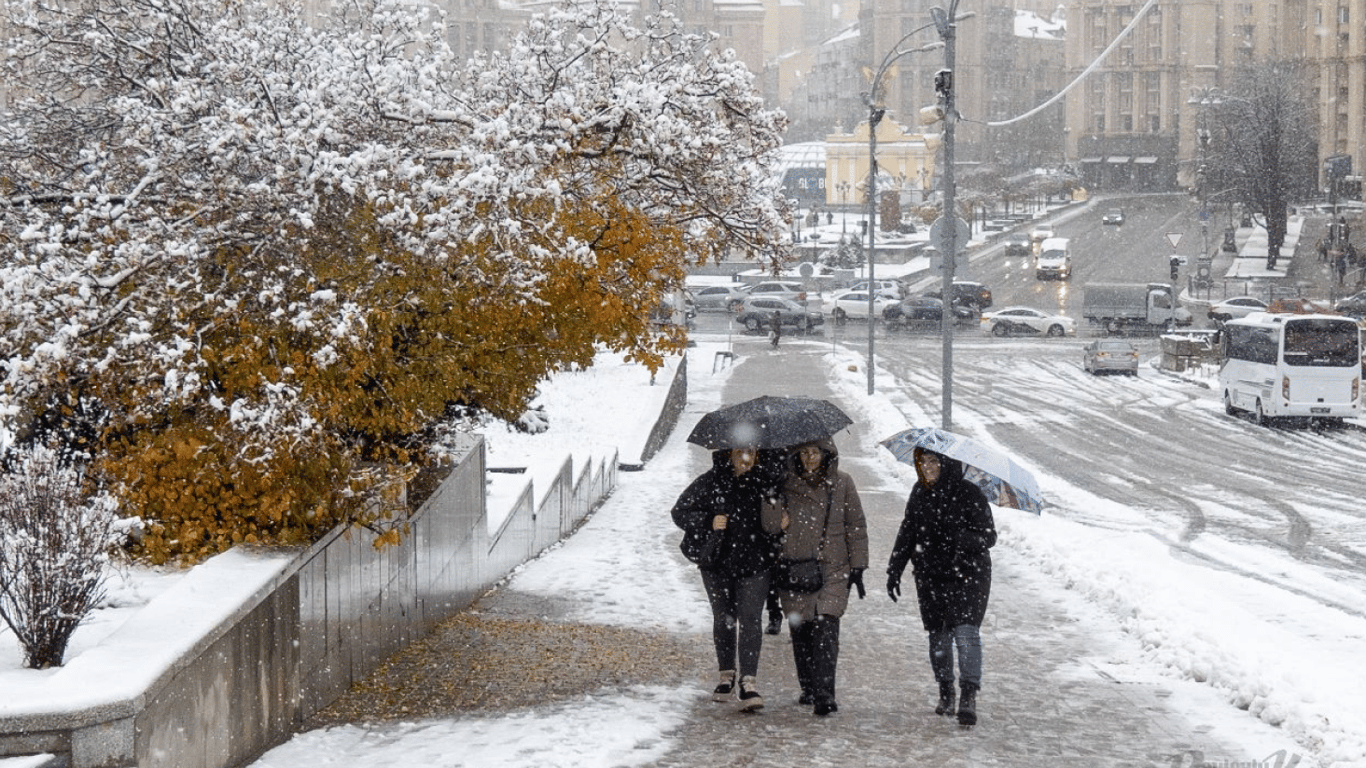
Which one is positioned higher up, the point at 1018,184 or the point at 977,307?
the point at 1018,184

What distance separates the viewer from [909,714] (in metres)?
8.73

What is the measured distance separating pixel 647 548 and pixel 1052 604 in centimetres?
536

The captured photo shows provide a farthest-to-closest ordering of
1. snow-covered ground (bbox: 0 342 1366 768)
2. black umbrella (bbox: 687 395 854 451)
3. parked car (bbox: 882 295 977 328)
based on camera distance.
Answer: parked car (bbox: 882 295 977 328) → black umbrella (bbox: 687 395 854 451) → snow-covered ground (bbox: 0 342 1366 768)

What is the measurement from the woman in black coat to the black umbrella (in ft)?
1.86

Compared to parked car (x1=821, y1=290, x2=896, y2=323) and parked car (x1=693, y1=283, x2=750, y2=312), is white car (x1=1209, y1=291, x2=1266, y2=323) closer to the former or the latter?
parked car (x1=821, y1=290, x2=896, y2=323)

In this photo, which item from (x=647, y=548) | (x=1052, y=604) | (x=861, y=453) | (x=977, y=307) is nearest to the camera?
(x=1052, y=604)

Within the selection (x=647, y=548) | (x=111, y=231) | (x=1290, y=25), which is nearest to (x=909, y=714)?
(x=111, y=231)

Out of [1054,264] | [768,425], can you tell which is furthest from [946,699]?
[1054,264]

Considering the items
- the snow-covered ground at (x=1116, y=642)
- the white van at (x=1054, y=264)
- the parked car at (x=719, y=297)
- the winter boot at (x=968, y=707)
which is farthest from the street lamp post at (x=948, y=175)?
the white van at (x=1054, y=264)

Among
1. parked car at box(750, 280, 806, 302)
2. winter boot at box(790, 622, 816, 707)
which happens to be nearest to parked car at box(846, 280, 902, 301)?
parked car at box(750, 280, 806, 302)

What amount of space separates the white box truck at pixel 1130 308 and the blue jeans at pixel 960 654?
5555 cm

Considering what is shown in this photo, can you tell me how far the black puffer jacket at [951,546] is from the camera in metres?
8.41

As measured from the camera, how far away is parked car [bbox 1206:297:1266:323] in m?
63.7

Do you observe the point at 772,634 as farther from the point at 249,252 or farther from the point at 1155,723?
the point at 249,252
